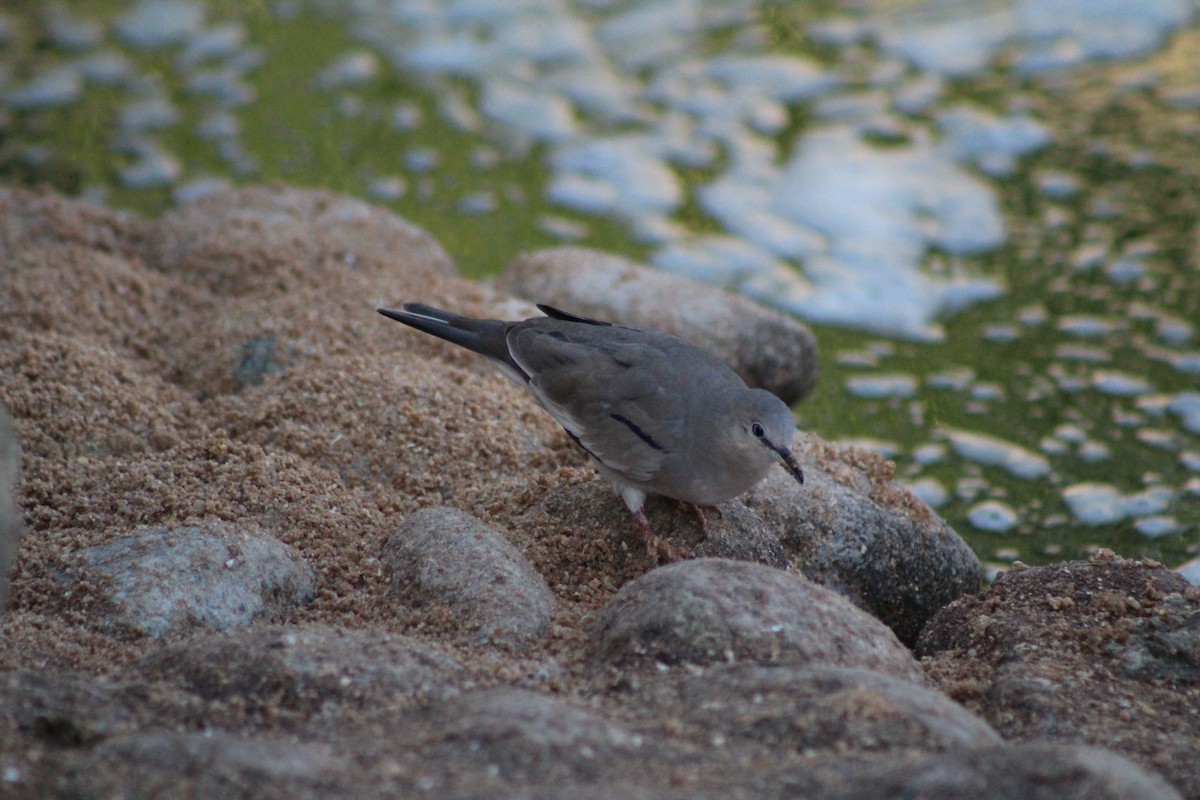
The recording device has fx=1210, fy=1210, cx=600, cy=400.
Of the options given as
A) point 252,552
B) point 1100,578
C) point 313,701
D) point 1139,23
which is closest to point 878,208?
point 1139,23

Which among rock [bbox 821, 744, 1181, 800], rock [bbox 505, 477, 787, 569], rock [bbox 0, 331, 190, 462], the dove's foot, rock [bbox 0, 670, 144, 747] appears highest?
rock [bbox 821, 744, 1181, 800]

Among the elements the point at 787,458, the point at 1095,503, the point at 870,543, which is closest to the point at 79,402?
the point at 787,458

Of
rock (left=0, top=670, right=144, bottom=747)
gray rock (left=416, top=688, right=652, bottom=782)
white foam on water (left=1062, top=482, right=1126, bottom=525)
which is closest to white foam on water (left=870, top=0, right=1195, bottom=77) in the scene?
white foam on water (left=1062, top=482, right=1126, bottom=525)

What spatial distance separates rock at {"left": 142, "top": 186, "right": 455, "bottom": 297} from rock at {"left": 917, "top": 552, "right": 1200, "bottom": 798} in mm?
2789

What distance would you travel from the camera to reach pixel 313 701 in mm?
2414

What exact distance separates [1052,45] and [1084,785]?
6968mm

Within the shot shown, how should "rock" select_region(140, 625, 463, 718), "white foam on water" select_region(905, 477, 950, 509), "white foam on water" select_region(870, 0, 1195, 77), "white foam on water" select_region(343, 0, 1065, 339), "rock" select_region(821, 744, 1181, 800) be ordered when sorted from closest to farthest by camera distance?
"rock" select_region(821, 744, 1181, 800) → "rock" select_region(140, 625, 463, 718) → "white foam on water" select_region(905, 477, 950, 509) → "white foam on water" select_region(343, 0, 1065, 339) → "white foam on water" select_region(870, 0, 1195, 77)

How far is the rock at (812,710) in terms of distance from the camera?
226cm

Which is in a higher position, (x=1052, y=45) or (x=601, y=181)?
(x=1052, y=45)

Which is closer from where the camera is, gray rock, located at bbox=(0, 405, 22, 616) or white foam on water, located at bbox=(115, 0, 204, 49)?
gray rock, located at bbox=(0, 405, 22, 616)

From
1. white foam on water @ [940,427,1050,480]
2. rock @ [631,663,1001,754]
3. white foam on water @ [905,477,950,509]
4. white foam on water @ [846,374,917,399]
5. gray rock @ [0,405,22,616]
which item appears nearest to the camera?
rock @ [631,663,1001,754]

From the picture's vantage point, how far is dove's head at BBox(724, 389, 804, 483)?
315cm

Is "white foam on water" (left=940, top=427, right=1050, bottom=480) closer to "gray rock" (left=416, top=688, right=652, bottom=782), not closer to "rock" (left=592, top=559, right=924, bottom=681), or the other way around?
"rock" (left=592, top=559, right=924, bottom=681)

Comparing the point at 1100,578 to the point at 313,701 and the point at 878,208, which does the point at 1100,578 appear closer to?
the point at 313,701
